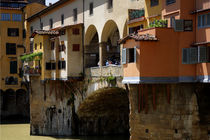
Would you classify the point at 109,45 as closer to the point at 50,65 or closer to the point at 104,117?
the point at 50,65

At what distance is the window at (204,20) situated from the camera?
21.2 m

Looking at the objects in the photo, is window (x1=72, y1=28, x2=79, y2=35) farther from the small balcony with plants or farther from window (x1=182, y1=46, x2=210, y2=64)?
window (x1=182, y1=46, x2=210, y2=64)

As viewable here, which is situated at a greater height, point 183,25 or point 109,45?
point 183,25

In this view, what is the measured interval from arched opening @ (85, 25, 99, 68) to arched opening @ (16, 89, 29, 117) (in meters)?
25.9

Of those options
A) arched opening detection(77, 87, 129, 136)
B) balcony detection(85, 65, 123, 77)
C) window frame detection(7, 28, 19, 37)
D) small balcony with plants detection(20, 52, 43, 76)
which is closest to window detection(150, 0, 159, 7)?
balcony detection(85, 65, 123, 77)

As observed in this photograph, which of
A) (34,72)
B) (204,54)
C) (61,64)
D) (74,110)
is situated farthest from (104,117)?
(204,54)

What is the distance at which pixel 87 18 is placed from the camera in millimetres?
39812

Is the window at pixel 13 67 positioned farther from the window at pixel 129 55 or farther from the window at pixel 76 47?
the window at pixel 129 55

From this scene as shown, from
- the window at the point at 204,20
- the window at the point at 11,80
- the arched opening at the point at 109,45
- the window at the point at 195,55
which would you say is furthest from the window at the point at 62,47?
the window at the point at 11,80

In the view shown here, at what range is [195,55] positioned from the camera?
21.7 meters

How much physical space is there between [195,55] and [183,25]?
5.55 feet

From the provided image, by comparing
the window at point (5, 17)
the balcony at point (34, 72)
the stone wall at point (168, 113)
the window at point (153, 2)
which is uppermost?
the window at point (5, 17)

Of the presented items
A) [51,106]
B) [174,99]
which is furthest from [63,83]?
[174,99]

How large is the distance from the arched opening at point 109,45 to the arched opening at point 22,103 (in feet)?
94.9
